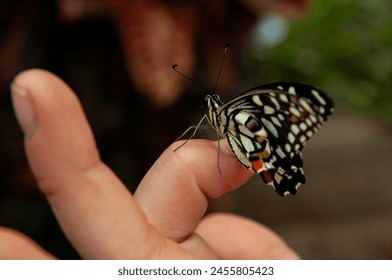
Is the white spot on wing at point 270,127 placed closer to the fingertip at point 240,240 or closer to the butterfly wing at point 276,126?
the butterfly wing at point 276,126

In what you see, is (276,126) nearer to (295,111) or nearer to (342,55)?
(295,111)

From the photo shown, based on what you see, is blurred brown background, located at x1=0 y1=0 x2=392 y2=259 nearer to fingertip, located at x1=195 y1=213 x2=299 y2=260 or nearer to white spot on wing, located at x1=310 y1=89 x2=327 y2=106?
fingertip, located at x1=195 y1=213 x2=299 y2=260

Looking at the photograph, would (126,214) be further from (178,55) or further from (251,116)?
(178,55)

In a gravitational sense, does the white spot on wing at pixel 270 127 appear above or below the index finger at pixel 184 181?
above

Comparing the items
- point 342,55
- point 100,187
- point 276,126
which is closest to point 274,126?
point 276,126

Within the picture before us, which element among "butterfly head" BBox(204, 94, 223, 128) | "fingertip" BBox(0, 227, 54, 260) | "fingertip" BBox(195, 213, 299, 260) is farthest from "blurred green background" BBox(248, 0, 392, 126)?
"fingertip" BBox(0, 227, 54, 260)

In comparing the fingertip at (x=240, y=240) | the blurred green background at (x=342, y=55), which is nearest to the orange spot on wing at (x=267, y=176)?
the fingertip at (x=240, y=240)
